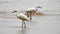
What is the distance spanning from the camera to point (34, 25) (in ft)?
7.63

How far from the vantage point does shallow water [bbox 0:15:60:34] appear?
2111 millimetres

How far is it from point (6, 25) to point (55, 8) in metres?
0.99

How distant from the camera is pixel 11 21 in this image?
246cm

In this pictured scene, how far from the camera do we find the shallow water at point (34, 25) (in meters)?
2.11

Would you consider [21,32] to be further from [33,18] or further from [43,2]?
[43,2]

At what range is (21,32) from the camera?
6.94 ft

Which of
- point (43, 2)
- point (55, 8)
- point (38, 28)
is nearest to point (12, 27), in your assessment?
point (38, 28)

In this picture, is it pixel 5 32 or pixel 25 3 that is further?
pixel 25 3

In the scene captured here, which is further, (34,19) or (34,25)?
(34,19)

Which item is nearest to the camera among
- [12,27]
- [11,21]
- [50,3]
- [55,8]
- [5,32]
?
[5,32]

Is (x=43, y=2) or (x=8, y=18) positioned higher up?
(x=43, y=2)

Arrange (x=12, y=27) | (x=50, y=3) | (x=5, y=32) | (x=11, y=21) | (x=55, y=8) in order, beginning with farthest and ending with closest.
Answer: (x=50, y=3) → (x=55, y=8) → (x=11, y=21) → (x=12, y=27) → (x=5, y=32)

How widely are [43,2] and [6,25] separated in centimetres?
120

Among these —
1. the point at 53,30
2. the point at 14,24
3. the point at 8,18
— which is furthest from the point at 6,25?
the point at 53,30
